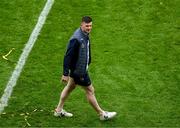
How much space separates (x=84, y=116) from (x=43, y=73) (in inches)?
74.4

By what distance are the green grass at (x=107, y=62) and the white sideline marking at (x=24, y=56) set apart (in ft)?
0.36

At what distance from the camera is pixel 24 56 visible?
13133 mm

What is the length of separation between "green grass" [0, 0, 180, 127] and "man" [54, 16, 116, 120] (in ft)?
1.51

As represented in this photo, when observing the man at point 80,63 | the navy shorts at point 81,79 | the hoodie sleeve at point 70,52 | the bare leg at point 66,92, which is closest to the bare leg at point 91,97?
the man at point 80,63

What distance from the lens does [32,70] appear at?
1252cm

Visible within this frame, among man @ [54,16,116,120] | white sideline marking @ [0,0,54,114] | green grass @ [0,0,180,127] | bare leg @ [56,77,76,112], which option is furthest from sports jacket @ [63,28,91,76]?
white sideline marking @ [0,0,54,114]

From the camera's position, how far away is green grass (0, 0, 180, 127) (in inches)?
432

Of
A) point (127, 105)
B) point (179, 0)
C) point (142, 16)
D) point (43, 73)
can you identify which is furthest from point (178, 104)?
point (179, 0)

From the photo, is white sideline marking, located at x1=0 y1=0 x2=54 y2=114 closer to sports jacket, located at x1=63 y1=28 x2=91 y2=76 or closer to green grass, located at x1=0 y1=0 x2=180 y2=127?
green grass, located at x1=0 y1=0 x2=180 y2=127

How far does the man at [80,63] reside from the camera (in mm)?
10039

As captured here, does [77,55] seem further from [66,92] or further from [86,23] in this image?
[66,92]

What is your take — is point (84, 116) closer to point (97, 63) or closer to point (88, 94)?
point (88, 94)

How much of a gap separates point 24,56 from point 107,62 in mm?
1891

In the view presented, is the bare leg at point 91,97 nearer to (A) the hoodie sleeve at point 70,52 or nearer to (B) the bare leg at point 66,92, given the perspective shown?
(B) the bare leg at point 66,92
